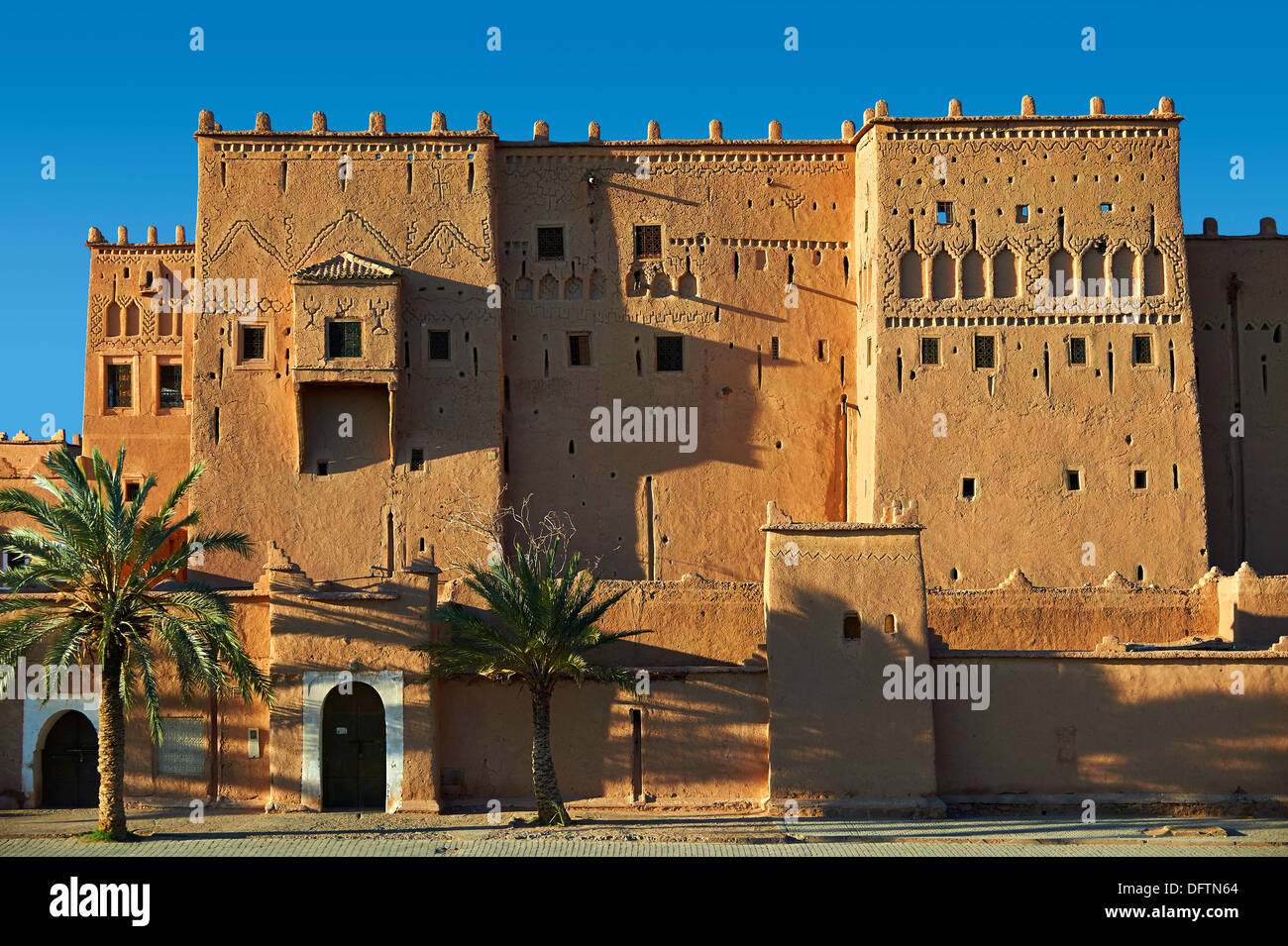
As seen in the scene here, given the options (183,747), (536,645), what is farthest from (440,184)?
(183,747)

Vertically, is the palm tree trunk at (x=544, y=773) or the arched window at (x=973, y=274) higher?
the arched window at (x=973, y=274)

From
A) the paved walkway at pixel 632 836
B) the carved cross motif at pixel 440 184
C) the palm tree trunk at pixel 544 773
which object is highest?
the carved cross motif at pixel 440 184

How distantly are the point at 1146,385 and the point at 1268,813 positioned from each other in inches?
420

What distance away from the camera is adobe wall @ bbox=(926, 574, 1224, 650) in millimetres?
30734

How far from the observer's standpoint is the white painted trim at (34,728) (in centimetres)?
2720

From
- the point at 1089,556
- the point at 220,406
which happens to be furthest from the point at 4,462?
the point at 1089,556

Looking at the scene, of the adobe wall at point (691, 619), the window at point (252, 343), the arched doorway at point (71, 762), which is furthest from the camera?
the window at point (252, 343)

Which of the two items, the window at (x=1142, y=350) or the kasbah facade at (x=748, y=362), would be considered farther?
the window at (x=1142, y=350)

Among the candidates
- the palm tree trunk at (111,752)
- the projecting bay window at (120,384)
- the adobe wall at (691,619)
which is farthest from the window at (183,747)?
the projecting bay window at (120,384)

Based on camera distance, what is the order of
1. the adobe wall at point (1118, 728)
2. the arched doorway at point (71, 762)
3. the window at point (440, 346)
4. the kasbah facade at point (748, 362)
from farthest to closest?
the window at point (440, 346) → the kasbah facade at point (748, 362) → the adobe wall at point (1118, 728) → the arched doorway at point (71, 762)

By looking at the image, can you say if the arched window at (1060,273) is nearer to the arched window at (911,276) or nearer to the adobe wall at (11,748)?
the arched window at (911,276)

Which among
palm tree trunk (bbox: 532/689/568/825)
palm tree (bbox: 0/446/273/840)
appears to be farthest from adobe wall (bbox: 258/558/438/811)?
palm tree trunk (bbox: 532/689/568/825)

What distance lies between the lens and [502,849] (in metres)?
24.0

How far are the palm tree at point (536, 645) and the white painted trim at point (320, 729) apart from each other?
0.77 m
